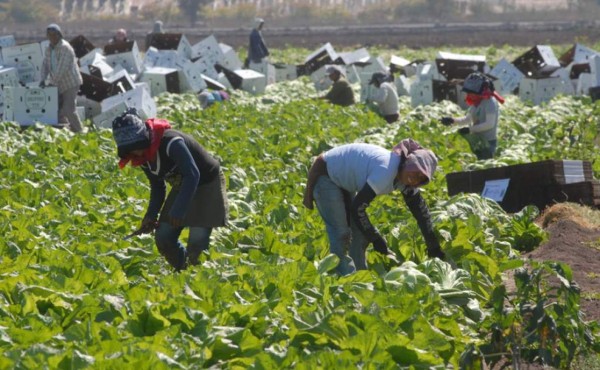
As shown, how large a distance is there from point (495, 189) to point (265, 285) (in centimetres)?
534

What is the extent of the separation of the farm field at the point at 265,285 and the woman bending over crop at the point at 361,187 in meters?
0.25

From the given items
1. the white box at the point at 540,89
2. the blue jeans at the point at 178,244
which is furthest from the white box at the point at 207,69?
the blue jeans at the point at 178,244

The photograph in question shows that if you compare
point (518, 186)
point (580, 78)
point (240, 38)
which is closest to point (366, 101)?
point (580, 78)

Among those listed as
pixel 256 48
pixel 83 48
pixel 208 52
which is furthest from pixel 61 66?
pixel 256 48

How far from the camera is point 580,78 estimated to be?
2384cm

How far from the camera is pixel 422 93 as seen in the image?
856 inches

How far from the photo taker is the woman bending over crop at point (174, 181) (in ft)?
22.9

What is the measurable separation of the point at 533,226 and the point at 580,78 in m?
14.7

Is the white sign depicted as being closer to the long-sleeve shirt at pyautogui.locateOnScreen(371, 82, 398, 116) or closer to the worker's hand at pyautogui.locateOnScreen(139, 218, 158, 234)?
the worker's hand at pyautogui.locateOnScreen(139, 218, 158, 234)

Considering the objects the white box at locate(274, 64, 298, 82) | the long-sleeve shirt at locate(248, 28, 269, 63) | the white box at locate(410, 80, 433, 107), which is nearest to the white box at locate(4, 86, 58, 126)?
the white box at locate(410, 80, 433, 107)

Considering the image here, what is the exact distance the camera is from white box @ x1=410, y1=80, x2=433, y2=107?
21.6 m

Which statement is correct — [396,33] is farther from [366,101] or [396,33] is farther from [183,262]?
[183,262]

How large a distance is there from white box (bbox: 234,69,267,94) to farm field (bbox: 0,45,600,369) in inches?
427

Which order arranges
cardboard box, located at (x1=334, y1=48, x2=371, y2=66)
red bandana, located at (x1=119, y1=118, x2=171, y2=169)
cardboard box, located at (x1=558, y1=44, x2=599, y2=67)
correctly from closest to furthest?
red bandana, located at (x1=119, y1=118, x2=171, y2=169), cardboard box, located at (x1=558, y1=44, x2=599, y2=67), cardboard box, located at (x1=334, y1=48, x2=371, y2=66)
